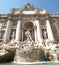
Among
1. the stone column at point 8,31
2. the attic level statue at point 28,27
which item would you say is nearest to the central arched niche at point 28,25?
the attic level statue at point 28,27

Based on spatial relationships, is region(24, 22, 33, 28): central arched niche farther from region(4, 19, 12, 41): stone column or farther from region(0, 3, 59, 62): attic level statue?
region(4, 19, 12, 41): stone column

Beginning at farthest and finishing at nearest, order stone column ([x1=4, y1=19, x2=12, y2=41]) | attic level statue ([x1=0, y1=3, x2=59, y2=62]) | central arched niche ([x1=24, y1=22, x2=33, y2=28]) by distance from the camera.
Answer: central arched niche ([x1=24, y1=22, x2=33, y2=28]) < stone column ([x1=4, y1=19, x2=12, y2=41]) < attic level statue ([x1=0, y1=3, x2=59, y2=62])

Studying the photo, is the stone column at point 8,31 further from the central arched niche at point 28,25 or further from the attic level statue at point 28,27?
the central arched niche at point 28,25

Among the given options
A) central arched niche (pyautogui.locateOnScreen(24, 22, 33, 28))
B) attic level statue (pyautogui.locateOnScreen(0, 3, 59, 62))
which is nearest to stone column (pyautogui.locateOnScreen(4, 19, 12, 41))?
attic level statue (pyautogui.locateOnScreen(0, 3, 59, 62))

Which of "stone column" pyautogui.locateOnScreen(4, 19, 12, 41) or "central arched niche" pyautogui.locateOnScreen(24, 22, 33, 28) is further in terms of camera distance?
"central arched niche" pyautogui.locateOnScreen(24, 22, 33, 28)

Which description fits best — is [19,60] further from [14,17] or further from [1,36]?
[14,17]

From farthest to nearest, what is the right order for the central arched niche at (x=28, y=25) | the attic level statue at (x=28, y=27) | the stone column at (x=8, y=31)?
the central arched niche at (x=28, y=25)
the stone column at (x=8, y=31)
the attic level statue at (x=28, y=27)

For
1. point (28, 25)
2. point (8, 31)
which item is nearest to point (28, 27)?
point (28, 25)

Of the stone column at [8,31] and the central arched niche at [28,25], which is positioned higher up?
the central arched niche at [28,25]

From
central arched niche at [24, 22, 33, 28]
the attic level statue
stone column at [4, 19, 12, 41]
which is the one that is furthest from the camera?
central arched niche at [24, 22, 33, 28]

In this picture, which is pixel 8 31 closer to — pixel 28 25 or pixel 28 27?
pixel 28 27

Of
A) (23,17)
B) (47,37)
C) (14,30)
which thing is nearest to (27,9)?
(23,17)

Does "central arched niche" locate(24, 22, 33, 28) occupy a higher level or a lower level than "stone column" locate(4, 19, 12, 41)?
higher

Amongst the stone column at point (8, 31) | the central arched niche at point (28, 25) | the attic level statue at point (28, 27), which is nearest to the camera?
the attic level statue at point (28, 27)
